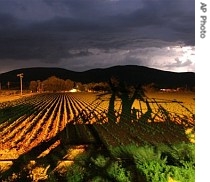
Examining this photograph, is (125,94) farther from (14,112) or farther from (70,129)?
(14,112)

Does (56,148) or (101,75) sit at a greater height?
(101,75)

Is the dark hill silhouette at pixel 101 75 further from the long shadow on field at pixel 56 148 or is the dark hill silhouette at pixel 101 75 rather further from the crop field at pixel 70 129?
the long shadow on field at pixel 56 148

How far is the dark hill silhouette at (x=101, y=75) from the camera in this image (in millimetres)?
3479

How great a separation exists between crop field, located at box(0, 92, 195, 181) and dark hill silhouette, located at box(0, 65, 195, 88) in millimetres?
169

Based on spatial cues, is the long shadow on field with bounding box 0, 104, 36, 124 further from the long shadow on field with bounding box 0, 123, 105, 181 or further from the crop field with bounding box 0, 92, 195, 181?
the long shadow on field with bounding box 0, 123, 105, 181

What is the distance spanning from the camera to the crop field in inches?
149

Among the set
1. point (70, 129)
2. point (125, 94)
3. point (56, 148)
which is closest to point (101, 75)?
point (125, 94)

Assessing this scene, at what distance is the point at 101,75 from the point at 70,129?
0.58 meters

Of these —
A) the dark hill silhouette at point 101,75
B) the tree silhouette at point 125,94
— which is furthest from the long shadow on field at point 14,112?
the tree silhouette at point 125,94

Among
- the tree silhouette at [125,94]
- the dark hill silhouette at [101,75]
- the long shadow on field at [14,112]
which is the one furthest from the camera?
the long shadow on field at [14,112]

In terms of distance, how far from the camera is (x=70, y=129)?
3.90m

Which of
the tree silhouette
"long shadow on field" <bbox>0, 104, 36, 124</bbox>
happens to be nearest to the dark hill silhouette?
the tree silhouette

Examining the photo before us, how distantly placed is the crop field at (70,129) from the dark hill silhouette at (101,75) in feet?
0.56

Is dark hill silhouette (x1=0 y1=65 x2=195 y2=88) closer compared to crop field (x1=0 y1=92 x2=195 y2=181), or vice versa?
dark hill silhouette (x1=0 y1=65 x2=195 y2=88)
